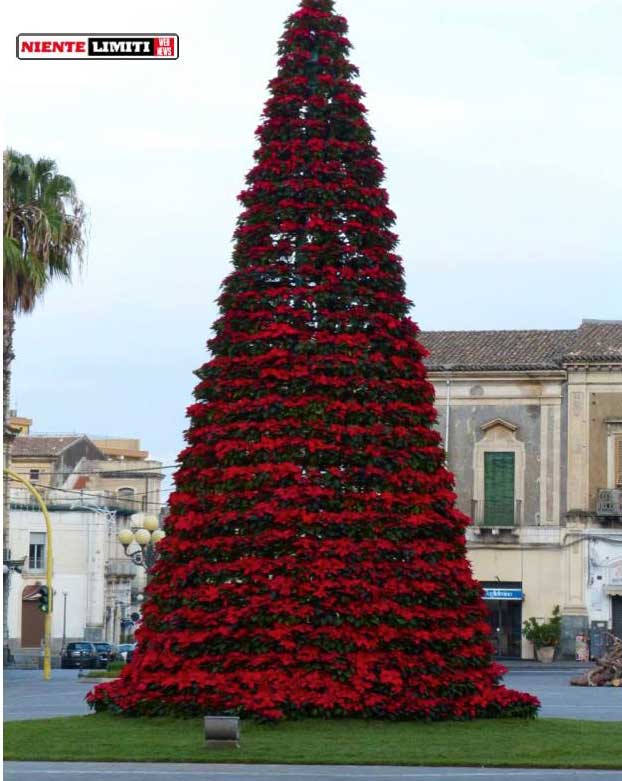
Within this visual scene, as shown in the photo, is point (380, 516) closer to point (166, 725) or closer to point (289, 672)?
point (289, 672)

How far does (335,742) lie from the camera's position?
2089 cm

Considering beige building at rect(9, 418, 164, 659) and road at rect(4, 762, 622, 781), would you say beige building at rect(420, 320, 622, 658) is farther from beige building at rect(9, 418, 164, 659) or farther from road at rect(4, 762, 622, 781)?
road at rect(4, 762, 622, 781)

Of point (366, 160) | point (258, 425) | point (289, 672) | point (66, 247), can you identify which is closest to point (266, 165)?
point (366, 160)

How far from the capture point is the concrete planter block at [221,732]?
20141 mm

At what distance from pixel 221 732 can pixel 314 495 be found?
431 cm

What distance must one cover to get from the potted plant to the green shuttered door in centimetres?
374

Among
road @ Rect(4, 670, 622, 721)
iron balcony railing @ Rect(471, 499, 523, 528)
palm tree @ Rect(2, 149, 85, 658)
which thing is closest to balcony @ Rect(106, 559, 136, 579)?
iron balcony railing @ Rect(471, 499, 523, 528)

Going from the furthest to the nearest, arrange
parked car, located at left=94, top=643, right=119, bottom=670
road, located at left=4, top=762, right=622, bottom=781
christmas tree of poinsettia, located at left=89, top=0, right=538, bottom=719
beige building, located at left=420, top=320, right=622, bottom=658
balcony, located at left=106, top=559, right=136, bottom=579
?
balcony, located at left=106, top=559, right=136, bottom=579 → parked car, located at left=94, top=643, right=119, bottom=670 → beige building, located at left=420, top=320, right=622, bottom=658 → christmas tree of poinsettia, located at left=89, top=0, right=538, bottom=719 → road, located at left=4, top=762, right=622, bottom=781

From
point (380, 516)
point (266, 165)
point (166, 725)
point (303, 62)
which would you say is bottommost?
point (166, 725)

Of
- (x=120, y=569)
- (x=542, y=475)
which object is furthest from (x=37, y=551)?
(x=542, y=475)

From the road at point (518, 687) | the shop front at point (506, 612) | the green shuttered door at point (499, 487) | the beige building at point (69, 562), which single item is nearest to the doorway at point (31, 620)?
the beige building at point (69, 562)

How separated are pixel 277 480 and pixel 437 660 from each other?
319 cm

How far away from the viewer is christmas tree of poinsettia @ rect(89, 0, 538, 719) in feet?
76.2

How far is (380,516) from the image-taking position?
77.8ft
